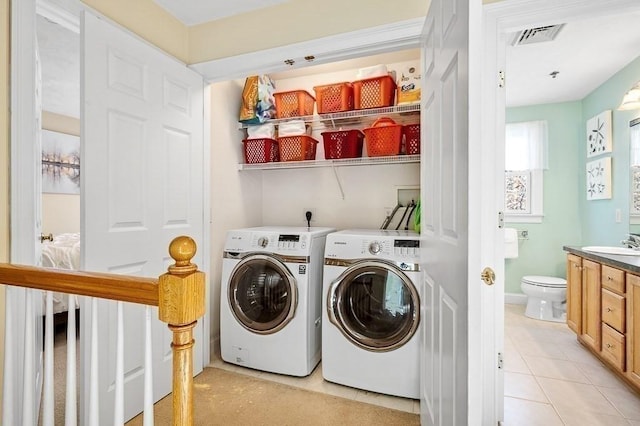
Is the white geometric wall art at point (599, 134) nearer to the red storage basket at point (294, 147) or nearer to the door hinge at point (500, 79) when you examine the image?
the door hinge at point (500, 79)

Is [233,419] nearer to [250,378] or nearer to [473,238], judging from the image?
[250,378]

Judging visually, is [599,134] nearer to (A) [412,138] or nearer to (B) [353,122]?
(A) [412,138]

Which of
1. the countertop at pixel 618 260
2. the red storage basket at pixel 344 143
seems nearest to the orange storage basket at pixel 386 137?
the red storage basket at pixel 344 143

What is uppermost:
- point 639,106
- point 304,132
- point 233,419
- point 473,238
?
point 639,106

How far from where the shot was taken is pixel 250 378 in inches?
84.4

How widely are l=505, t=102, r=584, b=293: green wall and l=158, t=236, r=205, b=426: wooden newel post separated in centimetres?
403

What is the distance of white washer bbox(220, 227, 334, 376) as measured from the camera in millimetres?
2078

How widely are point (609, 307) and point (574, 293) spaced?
1.82 feet

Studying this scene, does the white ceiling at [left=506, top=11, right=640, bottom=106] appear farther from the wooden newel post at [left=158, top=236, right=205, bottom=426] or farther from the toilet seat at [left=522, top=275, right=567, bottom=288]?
the wooden newel post at [left=158, top=236, right=205, bottom=426]

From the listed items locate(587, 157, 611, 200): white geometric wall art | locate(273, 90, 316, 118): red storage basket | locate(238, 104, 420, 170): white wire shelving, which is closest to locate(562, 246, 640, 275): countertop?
locate(587, 157, 611, 200): white geometric wall art

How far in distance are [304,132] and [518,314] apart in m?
3.06

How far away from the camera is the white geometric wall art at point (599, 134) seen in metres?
2.98

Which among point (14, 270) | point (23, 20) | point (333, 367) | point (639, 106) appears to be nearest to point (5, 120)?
point (23, 20)

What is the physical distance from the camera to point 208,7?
203 cm
